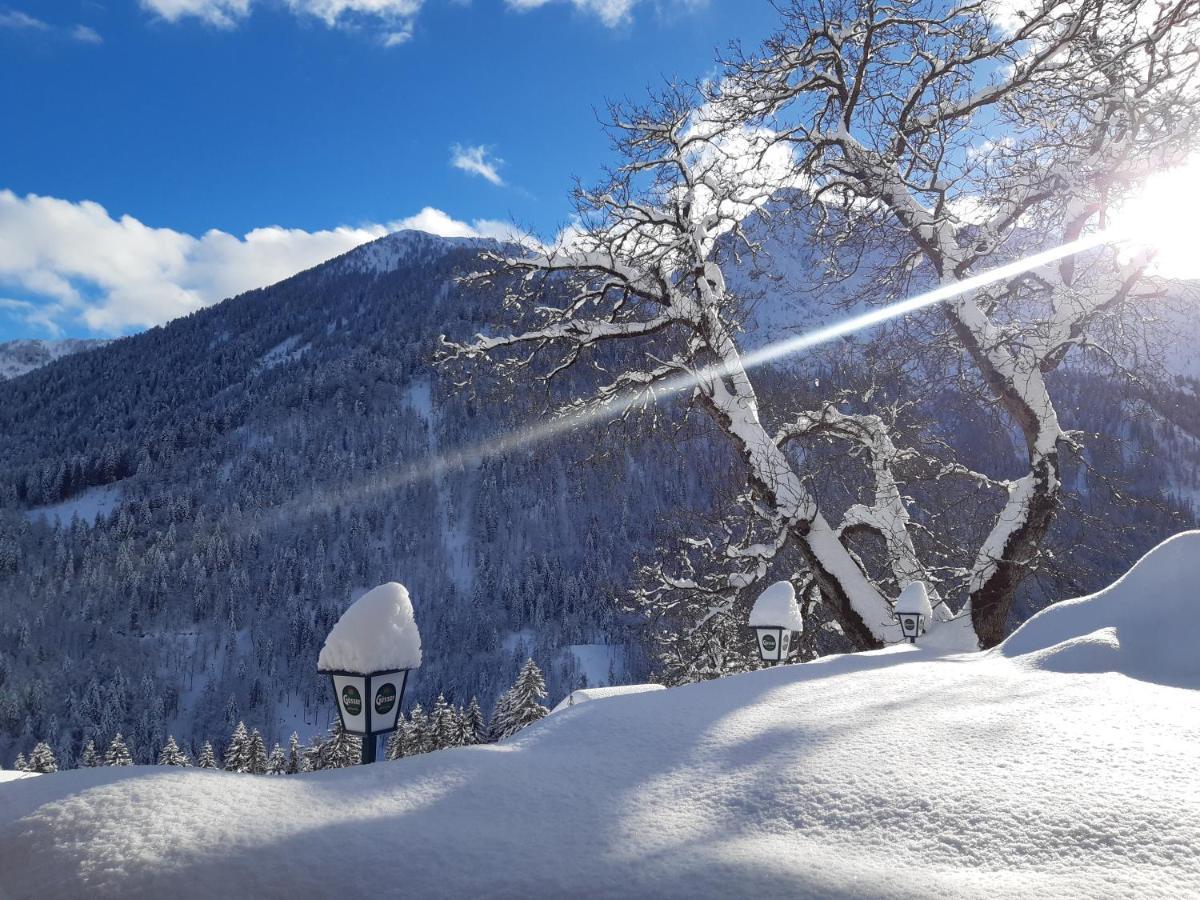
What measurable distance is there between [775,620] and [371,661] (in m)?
4.90

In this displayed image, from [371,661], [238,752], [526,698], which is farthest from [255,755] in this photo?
[371,661]

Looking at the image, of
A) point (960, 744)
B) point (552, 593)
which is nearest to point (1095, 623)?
point (960, 744)

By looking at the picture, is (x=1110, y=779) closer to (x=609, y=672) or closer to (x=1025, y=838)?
(x=1025, y=838)

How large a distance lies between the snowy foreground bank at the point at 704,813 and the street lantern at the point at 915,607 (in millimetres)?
5185

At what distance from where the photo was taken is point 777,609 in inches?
305

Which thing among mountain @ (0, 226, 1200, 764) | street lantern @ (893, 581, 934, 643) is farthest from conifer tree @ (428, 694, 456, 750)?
mountain @ (0, 226, 1200, 764)

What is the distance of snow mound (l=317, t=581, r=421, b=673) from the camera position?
14.3ft

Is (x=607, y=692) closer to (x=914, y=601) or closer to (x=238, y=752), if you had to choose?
(x=914, y=601)

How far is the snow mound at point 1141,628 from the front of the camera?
296 cm

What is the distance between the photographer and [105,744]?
102 metres

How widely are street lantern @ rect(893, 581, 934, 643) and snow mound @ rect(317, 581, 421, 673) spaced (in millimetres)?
5643

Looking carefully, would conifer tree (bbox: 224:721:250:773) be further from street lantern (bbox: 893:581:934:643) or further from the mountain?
the mountain

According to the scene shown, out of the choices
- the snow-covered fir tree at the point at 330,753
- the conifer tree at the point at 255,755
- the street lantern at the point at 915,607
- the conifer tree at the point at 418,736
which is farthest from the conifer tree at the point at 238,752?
the street lantern at the point at 915,607

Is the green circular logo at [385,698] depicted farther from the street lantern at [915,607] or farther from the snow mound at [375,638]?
the street lantern at [915,607]
